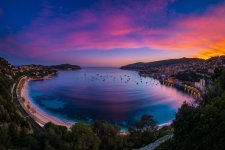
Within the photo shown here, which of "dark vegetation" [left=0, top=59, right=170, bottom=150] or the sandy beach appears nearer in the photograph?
"dark vegetation" [left=0, top=59, right=170, bottom=150]

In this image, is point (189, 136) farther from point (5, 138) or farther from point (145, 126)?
point (145, 126)

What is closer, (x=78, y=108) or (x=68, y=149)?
(x=68, y=149)

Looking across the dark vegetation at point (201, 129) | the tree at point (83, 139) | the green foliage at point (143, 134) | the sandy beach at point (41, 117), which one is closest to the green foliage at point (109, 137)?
the green foliage at point (143, 134)

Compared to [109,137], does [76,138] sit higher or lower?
higher

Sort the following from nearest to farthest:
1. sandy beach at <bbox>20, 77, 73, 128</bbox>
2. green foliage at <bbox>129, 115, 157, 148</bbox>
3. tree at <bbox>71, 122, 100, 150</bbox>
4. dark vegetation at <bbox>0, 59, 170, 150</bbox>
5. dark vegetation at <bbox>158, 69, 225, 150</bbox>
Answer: dark vegetation at <bbox>158, 69, 225, 150</bbox>, dark vegetation at <bbox>0, 59, 170, 150</bbox>, tree at <bbox>71, 122, 100, 150</bbox>, green foliage at <bbox>129, 115, 157, 148</bbox>, sandy beach at <bbox>20, 77, 73, 128</bbox>

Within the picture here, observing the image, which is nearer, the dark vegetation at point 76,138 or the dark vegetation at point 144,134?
the dark vegetation at point 144,134

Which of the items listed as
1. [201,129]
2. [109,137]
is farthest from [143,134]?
[201,129]

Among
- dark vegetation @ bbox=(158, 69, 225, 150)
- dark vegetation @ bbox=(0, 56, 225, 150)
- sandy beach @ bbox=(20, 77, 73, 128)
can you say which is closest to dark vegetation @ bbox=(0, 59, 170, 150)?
dark vegetation @ bbox=(0, 56, 225, 150)

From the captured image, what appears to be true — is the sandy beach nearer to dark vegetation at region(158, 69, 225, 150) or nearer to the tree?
the tree

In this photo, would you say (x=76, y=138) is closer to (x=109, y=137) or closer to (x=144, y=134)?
(x=109, y=137)

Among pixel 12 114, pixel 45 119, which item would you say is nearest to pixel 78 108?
pixel 45 119

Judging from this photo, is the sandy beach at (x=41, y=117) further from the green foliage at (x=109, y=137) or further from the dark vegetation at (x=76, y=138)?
the green foliage at (x=109, y=137)
